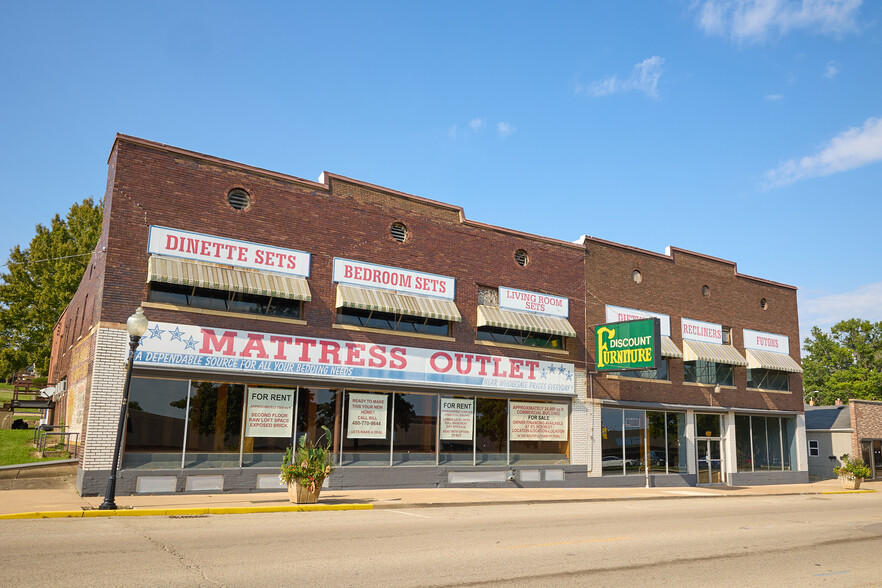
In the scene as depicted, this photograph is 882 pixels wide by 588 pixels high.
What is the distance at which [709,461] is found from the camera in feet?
100

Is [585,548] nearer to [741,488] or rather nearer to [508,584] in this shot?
[508,584]

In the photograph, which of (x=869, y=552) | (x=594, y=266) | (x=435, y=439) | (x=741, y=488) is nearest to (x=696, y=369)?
(x=741, y=488)

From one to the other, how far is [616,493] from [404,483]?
7819 mm

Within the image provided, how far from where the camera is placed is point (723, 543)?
1198 centimetres

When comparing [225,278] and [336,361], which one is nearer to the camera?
[225,278]

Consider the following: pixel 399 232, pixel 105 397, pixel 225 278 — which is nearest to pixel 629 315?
pixel 399 232

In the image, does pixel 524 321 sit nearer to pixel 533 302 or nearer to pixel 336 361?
pixel 533 302

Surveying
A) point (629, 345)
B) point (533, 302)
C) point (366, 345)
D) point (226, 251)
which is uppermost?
point (226, 251)

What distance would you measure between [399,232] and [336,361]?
5.14m

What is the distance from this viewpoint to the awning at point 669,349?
1129 inches

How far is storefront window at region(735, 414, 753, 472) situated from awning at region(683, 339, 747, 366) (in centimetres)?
280

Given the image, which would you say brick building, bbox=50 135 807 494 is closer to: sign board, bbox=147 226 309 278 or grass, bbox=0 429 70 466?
sign board, bbox=147 226 309 278

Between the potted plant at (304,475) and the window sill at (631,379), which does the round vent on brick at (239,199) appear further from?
the window sill at (631,379)

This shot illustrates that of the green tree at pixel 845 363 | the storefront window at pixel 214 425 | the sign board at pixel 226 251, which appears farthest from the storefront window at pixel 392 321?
the green tree at pixel 845 363
